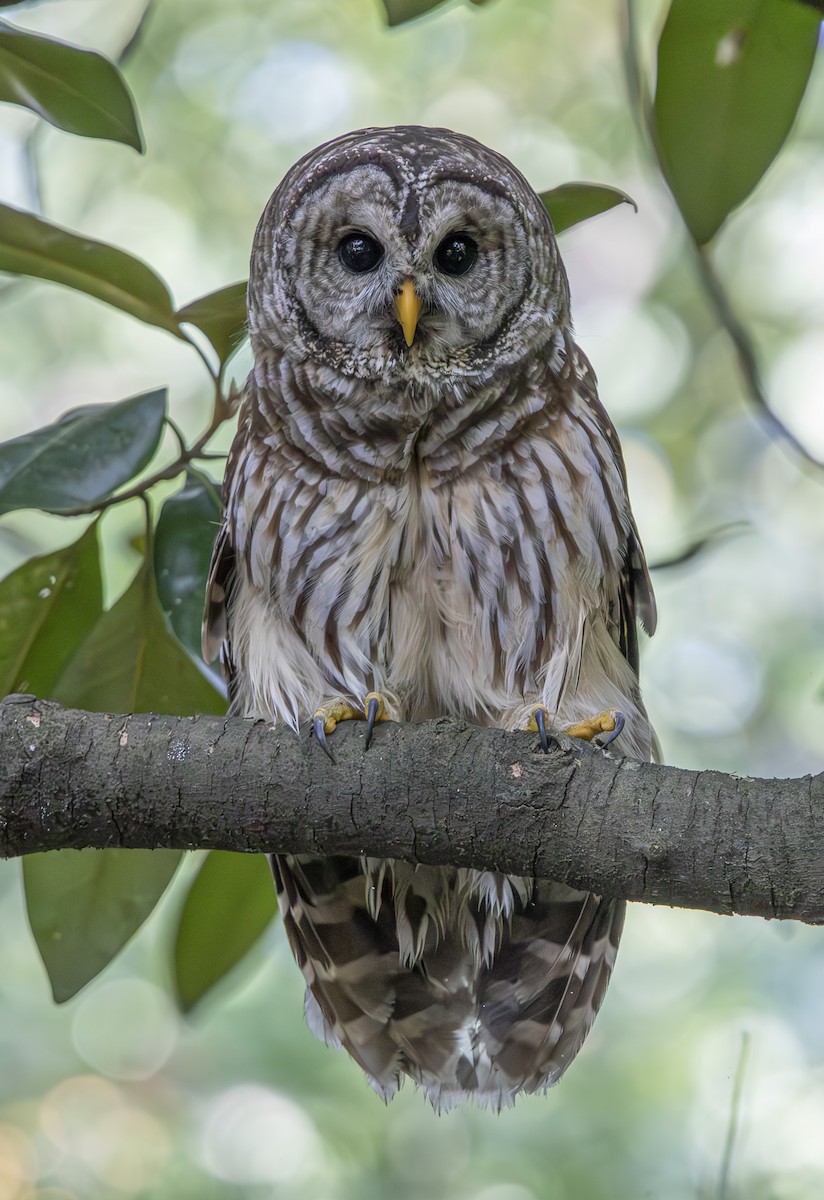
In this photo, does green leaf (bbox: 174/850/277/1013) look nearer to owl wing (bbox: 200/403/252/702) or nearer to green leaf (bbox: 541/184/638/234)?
owl wing (bbox: 200/403/252/702)

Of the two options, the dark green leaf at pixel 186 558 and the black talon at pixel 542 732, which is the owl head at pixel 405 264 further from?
the black talon at pixel 542 732

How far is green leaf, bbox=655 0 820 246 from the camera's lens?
2.11 metres

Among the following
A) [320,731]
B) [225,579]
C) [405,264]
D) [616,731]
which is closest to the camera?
[320,731]

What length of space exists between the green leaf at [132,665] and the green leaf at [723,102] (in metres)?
1.21

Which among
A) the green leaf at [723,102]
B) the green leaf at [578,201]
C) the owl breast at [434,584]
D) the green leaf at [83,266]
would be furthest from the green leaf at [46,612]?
the green leaf at [723,102]

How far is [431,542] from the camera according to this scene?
7.96 ft

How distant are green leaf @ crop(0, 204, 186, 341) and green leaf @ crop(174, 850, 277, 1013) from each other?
3.61 feet

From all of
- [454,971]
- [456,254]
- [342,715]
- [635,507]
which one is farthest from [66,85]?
[635,507]

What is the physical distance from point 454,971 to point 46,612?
3.66ft

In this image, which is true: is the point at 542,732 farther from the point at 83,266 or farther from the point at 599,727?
the point at 83,266

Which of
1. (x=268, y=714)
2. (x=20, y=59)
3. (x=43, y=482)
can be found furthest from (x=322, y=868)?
(x=20, y=59)

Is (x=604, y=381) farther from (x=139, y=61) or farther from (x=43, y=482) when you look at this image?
(x=43, y=482)

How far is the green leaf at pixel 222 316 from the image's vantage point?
2.49 metres

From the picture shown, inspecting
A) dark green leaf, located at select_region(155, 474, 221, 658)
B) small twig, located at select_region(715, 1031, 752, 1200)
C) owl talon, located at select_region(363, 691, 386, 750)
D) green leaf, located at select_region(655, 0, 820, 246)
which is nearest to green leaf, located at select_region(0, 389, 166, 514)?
dark green leaf, located at select_region(155, 474, 221, 658)
